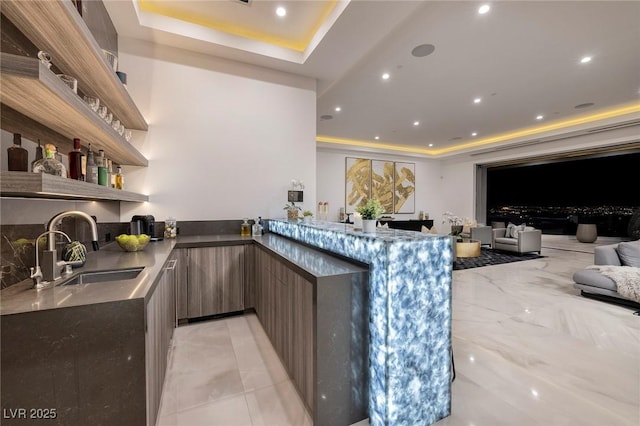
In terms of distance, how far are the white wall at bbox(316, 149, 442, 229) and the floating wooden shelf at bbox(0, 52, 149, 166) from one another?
24.6ft

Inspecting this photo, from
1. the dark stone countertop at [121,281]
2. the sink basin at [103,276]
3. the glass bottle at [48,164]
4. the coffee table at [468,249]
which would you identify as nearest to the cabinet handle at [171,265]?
the dark stone countertop at [121,281]

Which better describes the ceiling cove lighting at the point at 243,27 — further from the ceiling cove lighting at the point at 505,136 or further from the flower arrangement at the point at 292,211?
the ceiling cove lighting at the point at 505,136

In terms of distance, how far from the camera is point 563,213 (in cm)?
993

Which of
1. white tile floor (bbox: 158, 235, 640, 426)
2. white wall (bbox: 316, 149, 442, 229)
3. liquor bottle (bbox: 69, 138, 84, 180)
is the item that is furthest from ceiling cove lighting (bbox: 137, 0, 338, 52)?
white wall (bbox: 316, 149, 442, 229)

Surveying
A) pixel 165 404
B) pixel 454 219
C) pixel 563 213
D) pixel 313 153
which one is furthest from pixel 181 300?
pixel 563 213

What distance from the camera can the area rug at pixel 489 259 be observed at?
19.9ft

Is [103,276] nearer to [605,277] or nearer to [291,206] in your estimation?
[291,206]

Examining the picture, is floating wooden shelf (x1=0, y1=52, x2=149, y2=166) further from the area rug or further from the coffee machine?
the area rug

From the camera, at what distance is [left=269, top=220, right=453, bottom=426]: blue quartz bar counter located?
1560 millimetres

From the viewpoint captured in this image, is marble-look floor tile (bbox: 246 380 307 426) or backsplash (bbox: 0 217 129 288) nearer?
backsplash (bbox: 0 217 129 288)

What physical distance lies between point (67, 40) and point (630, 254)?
6.85 metres

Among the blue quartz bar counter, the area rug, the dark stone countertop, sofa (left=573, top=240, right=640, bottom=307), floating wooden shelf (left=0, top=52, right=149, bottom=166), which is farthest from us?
the area rug

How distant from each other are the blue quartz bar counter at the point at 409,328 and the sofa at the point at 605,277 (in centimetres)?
365

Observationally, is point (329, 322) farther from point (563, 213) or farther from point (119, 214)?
point (563, 213)
